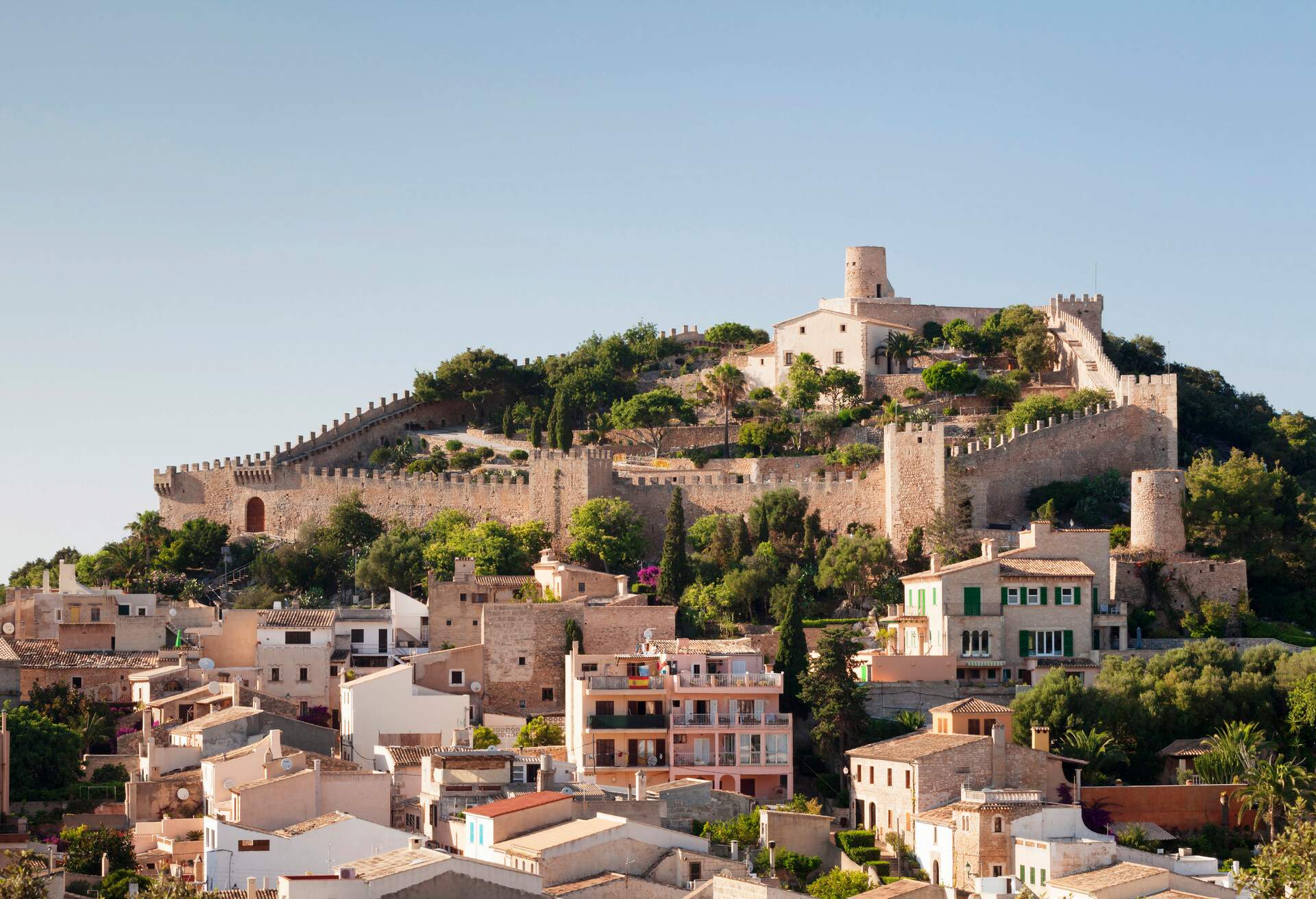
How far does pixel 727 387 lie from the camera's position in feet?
223

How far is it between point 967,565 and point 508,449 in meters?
23.1

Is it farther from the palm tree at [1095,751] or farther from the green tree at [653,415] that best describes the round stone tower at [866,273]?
the palm tree at [1095,751]

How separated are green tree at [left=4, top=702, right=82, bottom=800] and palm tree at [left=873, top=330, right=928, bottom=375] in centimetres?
3062

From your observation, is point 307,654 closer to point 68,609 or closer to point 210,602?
point 68,609

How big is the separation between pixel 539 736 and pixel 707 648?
3.56 meters

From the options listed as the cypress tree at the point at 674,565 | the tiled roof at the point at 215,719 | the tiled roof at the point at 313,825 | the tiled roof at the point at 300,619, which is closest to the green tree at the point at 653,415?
the cypress tree at the point at 674,565

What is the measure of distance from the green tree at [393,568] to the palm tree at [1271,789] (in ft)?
72.3

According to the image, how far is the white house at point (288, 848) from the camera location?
35.2 metres

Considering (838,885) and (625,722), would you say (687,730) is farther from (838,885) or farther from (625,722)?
(838,885)

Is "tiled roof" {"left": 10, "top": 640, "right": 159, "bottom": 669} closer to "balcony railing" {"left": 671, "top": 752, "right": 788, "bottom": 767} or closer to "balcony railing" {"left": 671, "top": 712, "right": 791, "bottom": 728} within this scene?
"balcony railing" {"left": 671, "top": 712, "right": 791, "bottom": 728}

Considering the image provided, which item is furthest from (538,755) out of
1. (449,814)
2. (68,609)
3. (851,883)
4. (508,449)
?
(508,449)

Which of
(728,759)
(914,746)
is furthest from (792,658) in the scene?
(914,746)

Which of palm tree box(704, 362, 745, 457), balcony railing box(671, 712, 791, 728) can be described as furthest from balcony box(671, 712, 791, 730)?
palm tree box(704, 362, 745, 457)

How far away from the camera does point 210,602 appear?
195 ft
